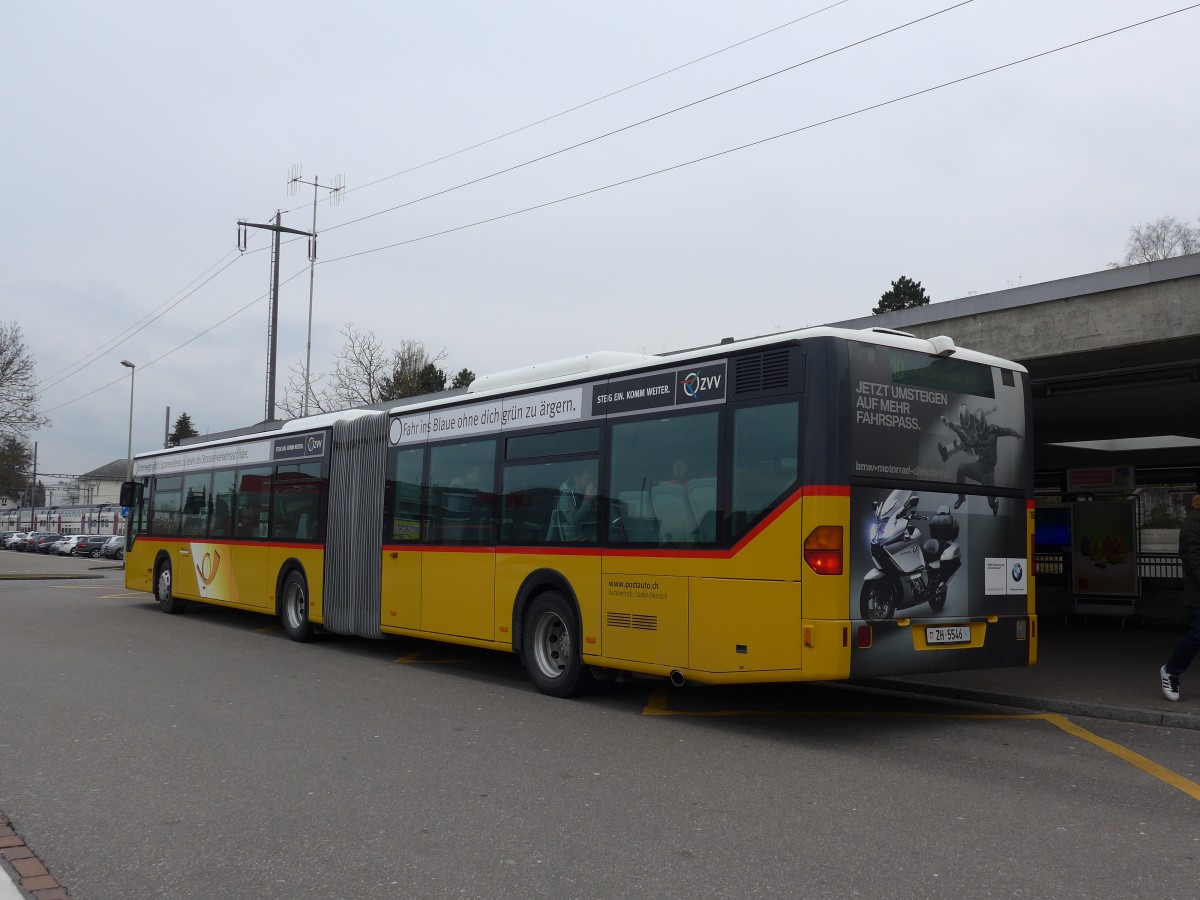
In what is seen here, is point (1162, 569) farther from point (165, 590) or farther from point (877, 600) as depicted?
point (165, 590)

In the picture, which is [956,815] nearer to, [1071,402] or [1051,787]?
[1051,787]

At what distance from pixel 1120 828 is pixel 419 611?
26.6ft

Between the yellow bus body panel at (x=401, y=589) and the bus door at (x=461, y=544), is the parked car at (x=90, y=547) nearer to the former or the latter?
the yellow bus body panel at (x=401, y=589)

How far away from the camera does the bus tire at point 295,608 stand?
14852mm

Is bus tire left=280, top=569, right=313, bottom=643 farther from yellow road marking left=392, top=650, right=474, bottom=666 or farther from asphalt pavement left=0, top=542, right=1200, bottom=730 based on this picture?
asphalt pavement left=0, top=542, right=1200, bottom=730

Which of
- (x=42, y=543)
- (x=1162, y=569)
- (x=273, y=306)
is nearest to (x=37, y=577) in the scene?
(x=273, y=306)

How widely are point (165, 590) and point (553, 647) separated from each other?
1269cm

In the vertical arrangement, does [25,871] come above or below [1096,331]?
below

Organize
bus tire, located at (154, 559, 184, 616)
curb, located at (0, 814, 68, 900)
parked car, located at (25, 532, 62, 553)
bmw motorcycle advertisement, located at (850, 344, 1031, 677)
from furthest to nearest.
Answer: parked car, located at (25, 532, 62, 553), bus tire, located at (154, 559, 184, 616), bmw motorcycle advertisement, located at (850, 344, 1031, 677), curb, located at (0, 814, 68, 900)

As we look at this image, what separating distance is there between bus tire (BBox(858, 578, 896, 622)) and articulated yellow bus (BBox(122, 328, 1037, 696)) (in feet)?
0.05

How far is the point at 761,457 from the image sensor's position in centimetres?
808

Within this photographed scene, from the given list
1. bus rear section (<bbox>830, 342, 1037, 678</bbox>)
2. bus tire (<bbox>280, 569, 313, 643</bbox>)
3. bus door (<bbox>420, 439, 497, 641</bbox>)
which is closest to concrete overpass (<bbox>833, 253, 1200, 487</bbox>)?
bus rear section (<bbox>830, 342, 1037, 678</bbox>)

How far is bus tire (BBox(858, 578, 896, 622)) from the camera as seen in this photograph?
25.5ft

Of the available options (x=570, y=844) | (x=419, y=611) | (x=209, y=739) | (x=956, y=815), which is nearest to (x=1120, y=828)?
(x=956, y=815)
